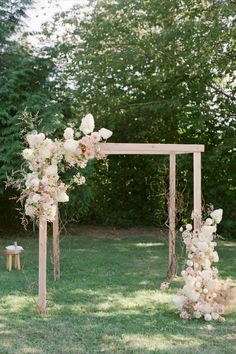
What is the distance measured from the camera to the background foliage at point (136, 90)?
10.9 metres

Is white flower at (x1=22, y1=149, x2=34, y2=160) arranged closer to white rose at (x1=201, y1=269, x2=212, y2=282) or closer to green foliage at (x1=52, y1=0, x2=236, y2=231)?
white rose at (x1=201, y1=269, x2=212, y2=282)

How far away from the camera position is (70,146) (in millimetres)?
4988

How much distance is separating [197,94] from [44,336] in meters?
8.63

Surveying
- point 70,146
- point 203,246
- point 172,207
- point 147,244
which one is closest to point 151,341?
point 203,246

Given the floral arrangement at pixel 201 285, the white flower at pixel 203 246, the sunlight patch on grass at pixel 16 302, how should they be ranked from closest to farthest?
the floral arrangement at pixel 201 285 < the white flower at pixel 203 246 < the sunlight patch on grass at pixel 16 302

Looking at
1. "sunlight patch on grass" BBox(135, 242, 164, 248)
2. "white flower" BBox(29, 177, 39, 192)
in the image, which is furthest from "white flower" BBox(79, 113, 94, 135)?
"sunlight patch on grass" BBox(135, 242, 164, 248)

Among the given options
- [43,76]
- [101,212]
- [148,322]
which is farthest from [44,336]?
[101,212]

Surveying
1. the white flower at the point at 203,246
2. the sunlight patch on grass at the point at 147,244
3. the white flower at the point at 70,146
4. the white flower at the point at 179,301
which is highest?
the white flower at the point at 70,146

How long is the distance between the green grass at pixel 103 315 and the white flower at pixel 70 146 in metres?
1.62

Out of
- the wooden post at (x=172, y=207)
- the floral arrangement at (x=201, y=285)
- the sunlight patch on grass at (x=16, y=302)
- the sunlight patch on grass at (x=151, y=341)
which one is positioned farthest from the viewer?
the wooden post at (x=172, y=207)

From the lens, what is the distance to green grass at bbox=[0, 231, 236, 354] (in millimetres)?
4355

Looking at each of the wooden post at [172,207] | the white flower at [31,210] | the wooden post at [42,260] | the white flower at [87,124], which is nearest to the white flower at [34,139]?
the white flower at [87,124]

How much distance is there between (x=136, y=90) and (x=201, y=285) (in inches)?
322

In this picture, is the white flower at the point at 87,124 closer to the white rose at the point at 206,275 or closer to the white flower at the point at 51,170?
the white flower at the point at 51,170
